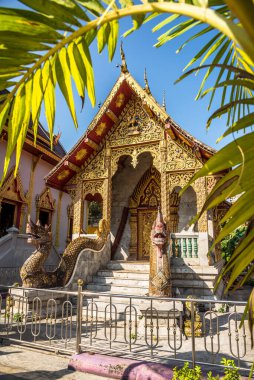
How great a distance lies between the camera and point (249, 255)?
39.2 inches

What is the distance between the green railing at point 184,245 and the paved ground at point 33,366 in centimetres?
459

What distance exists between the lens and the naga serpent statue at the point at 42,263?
6.44 metres

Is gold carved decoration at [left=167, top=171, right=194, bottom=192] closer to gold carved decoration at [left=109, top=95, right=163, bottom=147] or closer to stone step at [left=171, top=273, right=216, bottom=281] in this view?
gold carved decoration at [left=109, top=95, right=163, bottom=147]

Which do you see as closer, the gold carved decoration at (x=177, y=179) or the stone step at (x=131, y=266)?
the stone step at (x=131, y=266)

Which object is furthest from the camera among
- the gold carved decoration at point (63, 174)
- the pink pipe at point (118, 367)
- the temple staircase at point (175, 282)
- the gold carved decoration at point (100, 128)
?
the gold carved decoration at point (63, 174)

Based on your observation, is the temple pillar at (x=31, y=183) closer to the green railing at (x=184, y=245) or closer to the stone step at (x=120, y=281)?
the stone step at (x=120, y=281)

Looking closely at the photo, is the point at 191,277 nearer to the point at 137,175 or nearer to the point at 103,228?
the point at 103,228

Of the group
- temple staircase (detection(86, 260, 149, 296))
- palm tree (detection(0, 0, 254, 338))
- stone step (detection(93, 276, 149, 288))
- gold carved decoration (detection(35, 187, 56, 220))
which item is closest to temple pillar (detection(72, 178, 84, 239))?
temple staircase (detection(86, 260, 149, 296))

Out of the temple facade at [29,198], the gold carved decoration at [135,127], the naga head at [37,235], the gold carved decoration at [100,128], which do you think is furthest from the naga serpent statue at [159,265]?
the temple facade at [29,198]

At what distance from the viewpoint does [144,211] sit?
11.1 m

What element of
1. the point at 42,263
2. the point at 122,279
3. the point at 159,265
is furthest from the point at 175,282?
the point at 42,263

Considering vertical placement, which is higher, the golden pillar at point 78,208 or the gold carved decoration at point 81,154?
the gold carved decoration at point 81,154

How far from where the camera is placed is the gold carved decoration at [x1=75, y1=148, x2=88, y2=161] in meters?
9.79

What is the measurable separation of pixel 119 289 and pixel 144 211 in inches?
170
